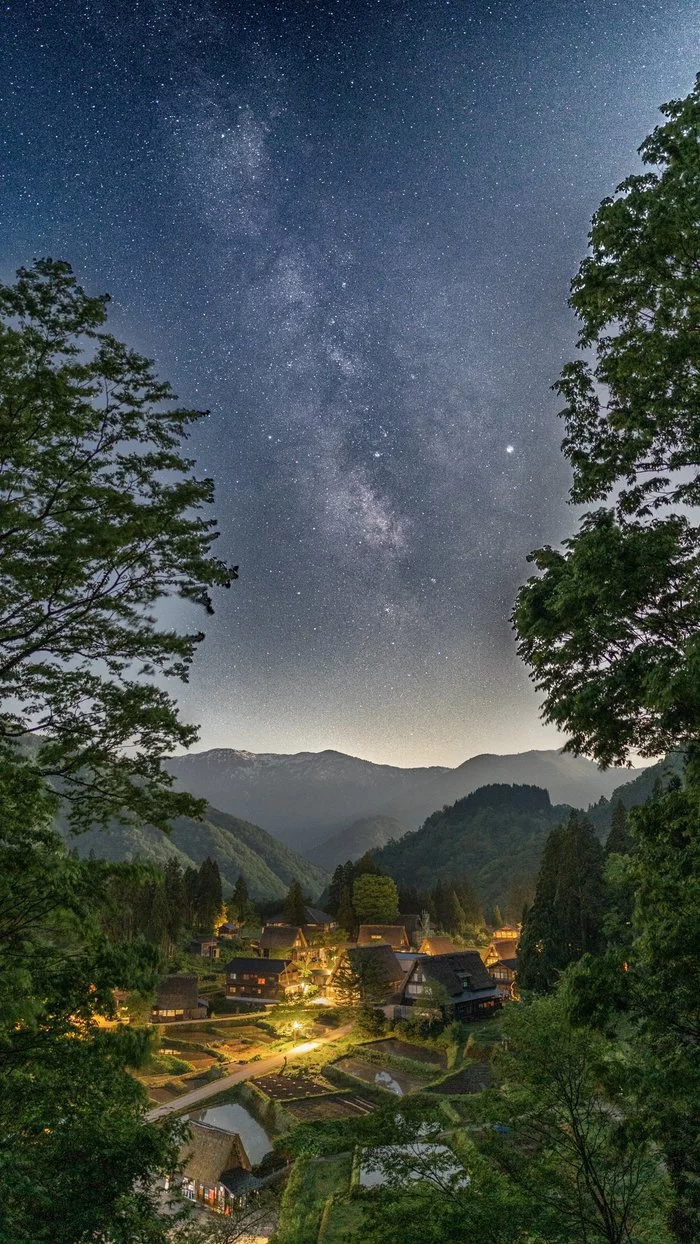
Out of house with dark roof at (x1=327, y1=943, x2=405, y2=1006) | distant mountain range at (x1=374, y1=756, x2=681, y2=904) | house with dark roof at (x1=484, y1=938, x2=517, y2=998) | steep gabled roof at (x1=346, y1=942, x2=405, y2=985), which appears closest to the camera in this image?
house with dark roof at (x1=327, y1=943, x2=405, y2=1006)

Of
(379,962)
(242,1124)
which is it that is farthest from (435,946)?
(242,1124)

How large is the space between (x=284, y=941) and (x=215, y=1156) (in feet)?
166

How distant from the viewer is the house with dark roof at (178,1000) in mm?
50812

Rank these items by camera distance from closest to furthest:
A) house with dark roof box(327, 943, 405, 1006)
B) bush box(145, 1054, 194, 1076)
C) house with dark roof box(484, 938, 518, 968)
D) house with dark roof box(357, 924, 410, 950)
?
bush box(145, 1054, 194, 1076) < house with dark roof box(327, 943, 405, 1006) < house with dark roof box(484, 938, 518, 968) < house with dark roof box(357, 924, 410, 950)

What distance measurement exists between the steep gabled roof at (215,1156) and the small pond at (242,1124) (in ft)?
4.42

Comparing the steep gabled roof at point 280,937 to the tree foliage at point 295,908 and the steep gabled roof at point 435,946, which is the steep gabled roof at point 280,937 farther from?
the steep gabled roof at point 435,946

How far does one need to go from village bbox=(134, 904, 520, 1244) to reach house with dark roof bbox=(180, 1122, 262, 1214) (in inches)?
2.0

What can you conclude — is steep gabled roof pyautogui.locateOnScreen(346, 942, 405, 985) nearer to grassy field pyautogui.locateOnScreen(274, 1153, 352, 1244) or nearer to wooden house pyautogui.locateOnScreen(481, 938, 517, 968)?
wooden house pyautogui.locateOnScreen(481, 938, 517, 968)

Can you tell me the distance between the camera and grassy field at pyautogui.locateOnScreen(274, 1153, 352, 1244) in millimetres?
19266

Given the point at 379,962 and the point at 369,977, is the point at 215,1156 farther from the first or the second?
the point at 379,962

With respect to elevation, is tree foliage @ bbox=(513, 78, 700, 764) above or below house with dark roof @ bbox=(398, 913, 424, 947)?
above

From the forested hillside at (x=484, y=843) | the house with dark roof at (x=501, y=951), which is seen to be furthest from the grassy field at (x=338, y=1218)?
the forested hillside at (x=484, y=843)

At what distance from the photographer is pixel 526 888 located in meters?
106

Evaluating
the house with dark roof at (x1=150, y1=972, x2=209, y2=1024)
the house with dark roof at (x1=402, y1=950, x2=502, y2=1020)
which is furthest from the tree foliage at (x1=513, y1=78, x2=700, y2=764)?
the house with dark roof at (x1=150, y1=972, x2=209, y2=1024)
